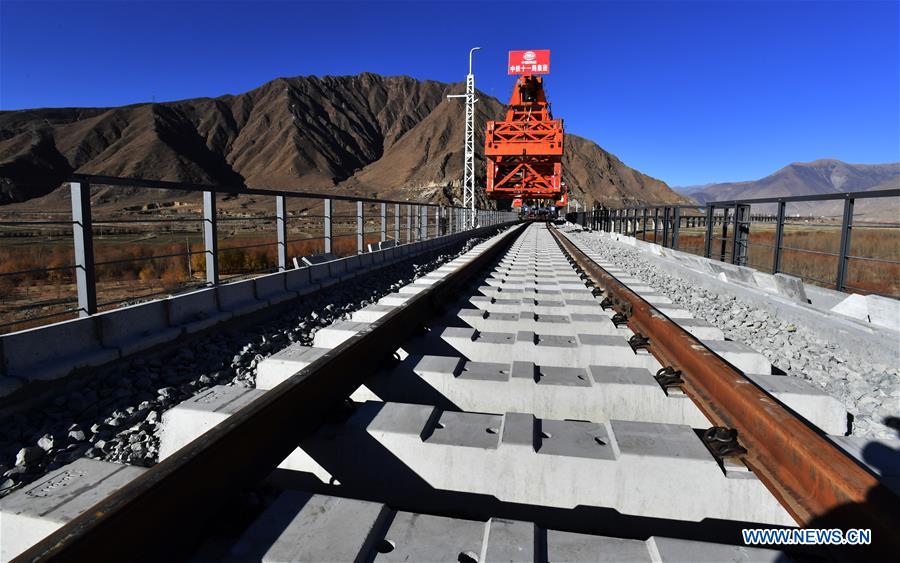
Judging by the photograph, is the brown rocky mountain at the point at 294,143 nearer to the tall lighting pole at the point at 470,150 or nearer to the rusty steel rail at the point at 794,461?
the tall lighting pole at the point at 470,150

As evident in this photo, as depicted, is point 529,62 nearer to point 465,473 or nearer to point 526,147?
point 526,147

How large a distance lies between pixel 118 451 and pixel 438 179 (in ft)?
321

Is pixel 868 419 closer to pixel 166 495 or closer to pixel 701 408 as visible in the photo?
pixel 701 408

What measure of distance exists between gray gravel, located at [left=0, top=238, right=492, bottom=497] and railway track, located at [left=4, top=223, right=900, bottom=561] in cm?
79

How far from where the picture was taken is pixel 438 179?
98.1m

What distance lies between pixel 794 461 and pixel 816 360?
9.68ft

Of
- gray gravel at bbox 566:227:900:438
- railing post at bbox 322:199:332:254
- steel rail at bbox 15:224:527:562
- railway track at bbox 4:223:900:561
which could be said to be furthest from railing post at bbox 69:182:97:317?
gray gravel at bbox 566:227:900:438

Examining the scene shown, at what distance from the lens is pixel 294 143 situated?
127 meters

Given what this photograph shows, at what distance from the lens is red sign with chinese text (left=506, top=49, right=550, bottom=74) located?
26.9 meters

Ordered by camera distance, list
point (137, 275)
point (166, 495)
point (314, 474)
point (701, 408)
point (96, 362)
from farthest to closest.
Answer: point (137, 275) → point (96, 362) → point (701, 408) → point (314, 474) → point (166, 495)

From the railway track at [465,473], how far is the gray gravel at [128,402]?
2.58 feet

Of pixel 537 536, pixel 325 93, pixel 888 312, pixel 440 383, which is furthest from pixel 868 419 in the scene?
pixel 325 93

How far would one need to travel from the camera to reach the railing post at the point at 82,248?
3.74 metres

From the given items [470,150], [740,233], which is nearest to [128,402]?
[740,233]
